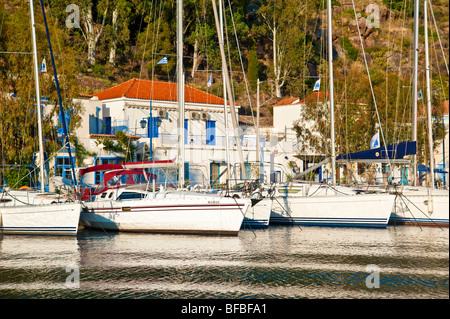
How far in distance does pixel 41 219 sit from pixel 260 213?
30.0 feet

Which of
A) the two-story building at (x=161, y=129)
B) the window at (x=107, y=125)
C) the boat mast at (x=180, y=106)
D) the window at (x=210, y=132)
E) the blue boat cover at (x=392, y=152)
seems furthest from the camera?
the window at (x=210, y=132)

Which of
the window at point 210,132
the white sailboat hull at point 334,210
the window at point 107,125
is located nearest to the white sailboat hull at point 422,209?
the white sailboat hull at point 334,210

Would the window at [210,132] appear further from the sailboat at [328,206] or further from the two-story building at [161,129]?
the sailboat at [328,206]

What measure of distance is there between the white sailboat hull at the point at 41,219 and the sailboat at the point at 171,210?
1.79 metres

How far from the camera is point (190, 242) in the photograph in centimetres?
2258

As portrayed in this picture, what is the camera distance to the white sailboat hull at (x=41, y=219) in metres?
24.2

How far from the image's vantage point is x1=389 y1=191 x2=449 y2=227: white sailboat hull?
26.8 metres

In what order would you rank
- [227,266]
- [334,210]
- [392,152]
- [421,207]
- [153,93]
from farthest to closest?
[153,93] → [392,152] → [334,210] → [421,207] → [227,266]

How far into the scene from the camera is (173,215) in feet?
79.6

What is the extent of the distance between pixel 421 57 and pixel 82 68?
47.9 meters

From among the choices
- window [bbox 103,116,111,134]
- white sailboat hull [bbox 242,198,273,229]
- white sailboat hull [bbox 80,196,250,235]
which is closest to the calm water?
white sailboat hull [bbox 80,196,250,235]

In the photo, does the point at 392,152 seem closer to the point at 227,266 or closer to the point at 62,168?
the point at 227,266

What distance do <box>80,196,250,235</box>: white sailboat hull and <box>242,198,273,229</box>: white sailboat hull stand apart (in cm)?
300

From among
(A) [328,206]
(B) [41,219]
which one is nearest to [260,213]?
(A) [328,206]
